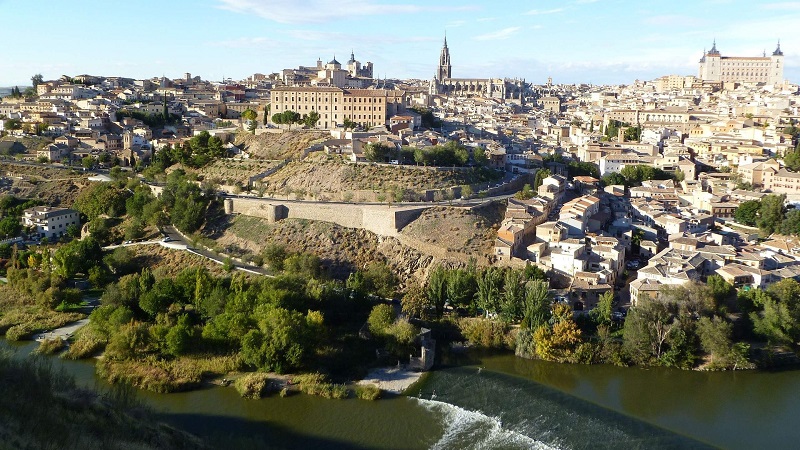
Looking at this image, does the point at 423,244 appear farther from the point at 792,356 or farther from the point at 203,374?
the point at 792,356

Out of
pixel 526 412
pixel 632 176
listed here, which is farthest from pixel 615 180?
pixel 526 412

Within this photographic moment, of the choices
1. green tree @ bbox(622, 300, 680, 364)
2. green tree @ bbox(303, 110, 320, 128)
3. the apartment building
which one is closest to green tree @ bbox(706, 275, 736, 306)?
green tree @ bbox(622, 300, 680, 364)

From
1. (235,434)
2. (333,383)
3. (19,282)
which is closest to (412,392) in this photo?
(333,383)

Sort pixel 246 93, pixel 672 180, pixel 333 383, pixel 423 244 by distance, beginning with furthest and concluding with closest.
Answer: pixel 246 93
pixel 672 180
pixel 423 244
pixel 333 383

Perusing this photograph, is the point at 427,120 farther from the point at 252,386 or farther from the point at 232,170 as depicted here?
the point at 252,386

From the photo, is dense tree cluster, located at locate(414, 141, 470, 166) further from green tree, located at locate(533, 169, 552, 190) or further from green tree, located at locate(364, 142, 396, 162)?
green tree, located at locate(533, 169, 552, 190)

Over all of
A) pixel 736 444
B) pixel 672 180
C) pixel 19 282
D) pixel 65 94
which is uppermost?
pixel 65 94
